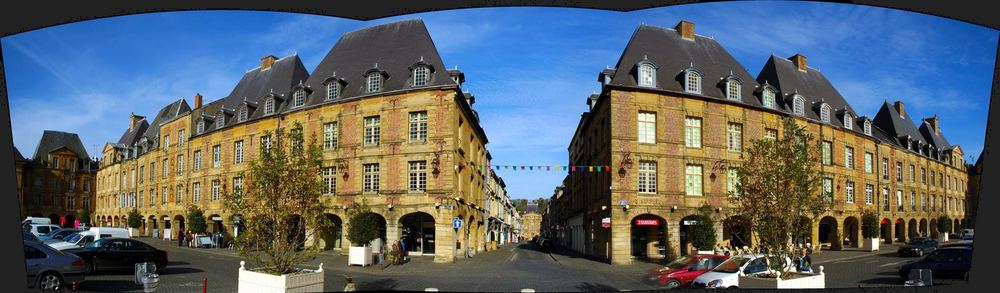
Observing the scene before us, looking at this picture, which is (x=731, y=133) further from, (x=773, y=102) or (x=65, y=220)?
(x=65, y=220)

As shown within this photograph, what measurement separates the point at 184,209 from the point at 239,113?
3.26 m

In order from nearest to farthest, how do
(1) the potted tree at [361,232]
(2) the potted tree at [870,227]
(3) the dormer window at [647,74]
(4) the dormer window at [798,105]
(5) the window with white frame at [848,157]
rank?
1. (1) the potted tree at [361,232]
2. (3) the dormer window at [647,74]
3. (4) the dormer window at [798,105]
4. (2) the potted tree at [870,227]
5. (5) the window with white frame at [848,157]

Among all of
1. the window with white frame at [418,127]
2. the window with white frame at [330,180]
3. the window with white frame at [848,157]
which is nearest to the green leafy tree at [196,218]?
the window with white frame at [330,180]

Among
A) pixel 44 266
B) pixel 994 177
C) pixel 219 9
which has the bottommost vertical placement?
pixel 44 266

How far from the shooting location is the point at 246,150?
1464cm

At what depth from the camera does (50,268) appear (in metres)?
14.1

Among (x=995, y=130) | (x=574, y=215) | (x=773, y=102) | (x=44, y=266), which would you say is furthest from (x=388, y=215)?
(x=995, y=130)

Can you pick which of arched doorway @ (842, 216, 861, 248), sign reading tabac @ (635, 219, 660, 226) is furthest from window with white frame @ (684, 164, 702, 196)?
arched doorway @ (842, 216, 861, 248)

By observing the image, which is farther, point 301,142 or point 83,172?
point 83,172

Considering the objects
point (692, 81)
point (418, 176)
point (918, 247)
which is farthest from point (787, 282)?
point (418, 176)

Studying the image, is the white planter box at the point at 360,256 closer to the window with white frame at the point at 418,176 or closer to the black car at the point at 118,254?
the window with white frame at the point at 418,176

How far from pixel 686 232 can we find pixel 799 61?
5232 mm

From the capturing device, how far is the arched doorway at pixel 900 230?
16062mm

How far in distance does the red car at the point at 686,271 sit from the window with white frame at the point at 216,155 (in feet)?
37.4
